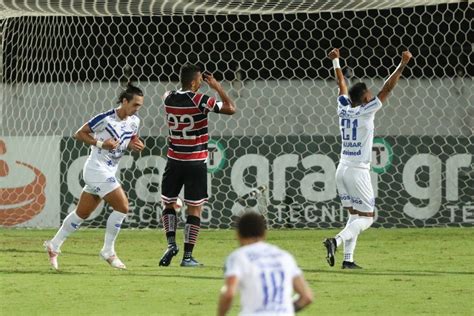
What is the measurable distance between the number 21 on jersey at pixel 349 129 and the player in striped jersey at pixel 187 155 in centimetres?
108

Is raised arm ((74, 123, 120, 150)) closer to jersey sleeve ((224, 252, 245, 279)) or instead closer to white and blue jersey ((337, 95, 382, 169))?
white and blue jersey ((337, 95, 382, 169))

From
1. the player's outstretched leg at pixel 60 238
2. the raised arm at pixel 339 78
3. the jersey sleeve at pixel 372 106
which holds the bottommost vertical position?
the player's outstretched leg at pixel 60 238

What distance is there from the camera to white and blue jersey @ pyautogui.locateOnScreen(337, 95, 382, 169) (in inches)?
473

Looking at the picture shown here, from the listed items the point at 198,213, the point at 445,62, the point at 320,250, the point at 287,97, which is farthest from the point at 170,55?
the point at 198,213

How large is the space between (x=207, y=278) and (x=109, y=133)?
5.44 feet

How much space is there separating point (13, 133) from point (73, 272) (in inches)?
257

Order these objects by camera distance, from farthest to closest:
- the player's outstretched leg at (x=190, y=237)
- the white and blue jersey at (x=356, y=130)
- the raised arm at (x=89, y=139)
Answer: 1. the player's outstretched leg at (x=190, y=237)
2. the white and blue jersey at (x=356, y=130)
3. the raised arm at (x=89, y=139)

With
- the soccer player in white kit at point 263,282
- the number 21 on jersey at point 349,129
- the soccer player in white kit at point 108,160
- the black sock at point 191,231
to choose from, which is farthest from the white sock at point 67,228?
the soccer player in white kit at point 263,282

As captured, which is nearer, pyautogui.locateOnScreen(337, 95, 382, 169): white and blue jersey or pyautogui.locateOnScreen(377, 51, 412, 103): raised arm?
pyautogui.locateOnScreen(377, 51, 412, 103): raised arm

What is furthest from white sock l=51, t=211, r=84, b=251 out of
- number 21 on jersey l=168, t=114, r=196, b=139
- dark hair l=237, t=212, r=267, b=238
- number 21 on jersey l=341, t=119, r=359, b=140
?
dark hair l=237, t=212, r=267, b=238

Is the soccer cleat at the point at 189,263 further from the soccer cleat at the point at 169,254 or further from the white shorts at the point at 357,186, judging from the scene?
the white shorts at the point at 357,186

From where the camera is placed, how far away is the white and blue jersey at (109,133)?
11.7m

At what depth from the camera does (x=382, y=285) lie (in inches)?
420

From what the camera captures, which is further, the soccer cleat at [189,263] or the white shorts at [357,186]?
the soccer cleat at [189,263]
